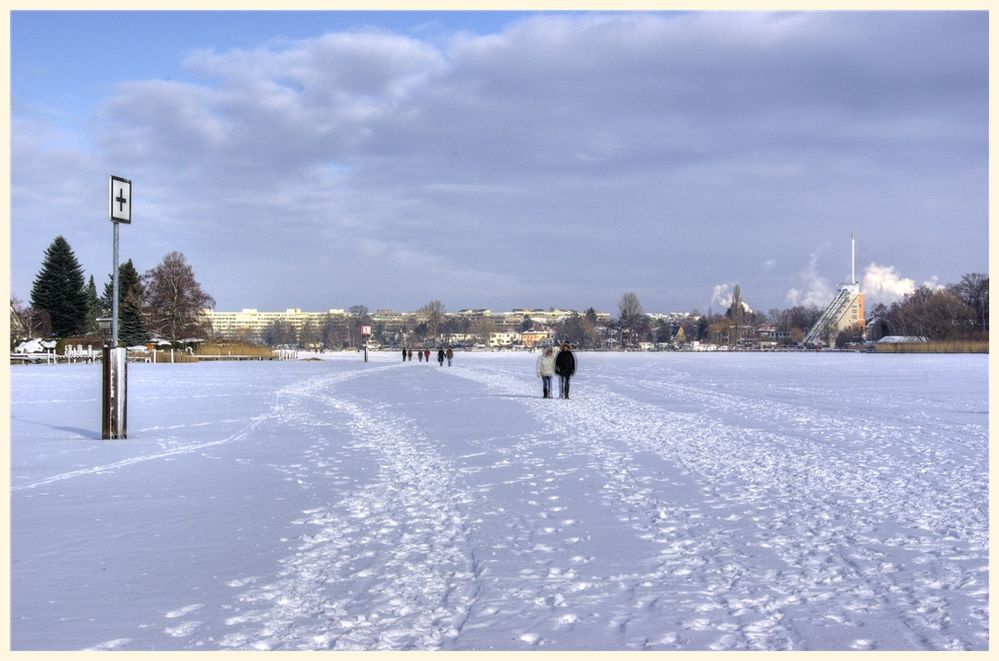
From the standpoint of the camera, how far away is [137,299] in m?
77.6

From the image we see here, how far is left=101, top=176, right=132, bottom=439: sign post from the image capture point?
517 inches

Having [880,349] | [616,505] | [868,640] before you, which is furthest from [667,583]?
[880,349]

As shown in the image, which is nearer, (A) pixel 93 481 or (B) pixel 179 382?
(A) pixel 93 481

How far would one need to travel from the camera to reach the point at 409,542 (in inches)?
259

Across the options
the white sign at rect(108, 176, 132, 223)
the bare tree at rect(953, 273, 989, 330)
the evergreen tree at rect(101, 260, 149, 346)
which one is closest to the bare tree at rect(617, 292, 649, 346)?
the bare tree at rect(953, 273, 989, 330)

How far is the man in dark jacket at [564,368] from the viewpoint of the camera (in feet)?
73.6

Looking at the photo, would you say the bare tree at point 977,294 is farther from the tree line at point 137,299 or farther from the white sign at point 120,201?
the white sign at point 120,201

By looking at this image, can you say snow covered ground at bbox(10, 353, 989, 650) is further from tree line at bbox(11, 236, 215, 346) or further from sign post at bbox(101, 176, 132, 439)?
tree line at bbox(11, 236, 215, 346)

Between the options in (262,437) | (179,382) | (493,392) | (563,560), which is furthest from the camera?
(179,382)

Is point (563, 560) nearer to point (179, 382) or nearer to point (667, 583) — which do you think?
point (667, 583)

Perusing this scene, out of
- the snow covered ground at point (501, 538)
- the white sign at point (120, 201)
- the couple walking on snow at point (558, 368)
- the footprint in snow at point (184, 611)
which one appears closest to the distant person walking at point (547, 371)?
the couple walking on snow at point (558, 368)

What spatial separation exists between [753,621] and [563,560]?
62.4 inches

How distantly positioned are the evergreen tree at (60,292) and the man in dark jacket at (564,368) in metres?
70.9

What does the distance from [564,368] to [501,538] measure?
15.9m
